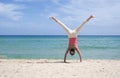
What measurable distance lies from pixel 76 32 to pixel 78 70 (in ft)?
8.38

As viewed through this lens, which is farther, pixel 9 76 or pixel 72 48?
pixel 72 48

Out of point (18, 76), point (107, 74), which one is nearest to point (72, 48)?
point (107, 74)

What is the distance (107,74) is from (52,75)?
5.97ft

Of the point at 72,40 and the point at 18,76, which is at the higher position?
the point at 72,40

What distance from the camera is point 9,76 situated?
7.98 meters

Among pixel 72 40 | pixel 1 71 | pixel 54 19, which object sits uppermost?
pixel 54 19

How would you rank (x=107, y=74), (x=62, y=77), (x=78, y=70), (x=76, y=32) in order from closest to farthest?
(x=62, y=77) < (x=107, y=74) < (x=78, y=70) < (x=76, y=32)

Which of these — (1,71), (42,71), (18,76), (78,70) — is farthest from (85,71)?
(1,71)

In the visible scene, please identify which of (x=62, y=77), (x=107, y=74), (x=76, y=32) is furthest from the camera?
(x=76, y=32)

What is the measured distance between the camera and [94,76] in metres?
8.12

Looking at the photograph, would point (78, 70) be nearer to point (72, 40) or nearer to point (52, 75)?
point (52, 75)

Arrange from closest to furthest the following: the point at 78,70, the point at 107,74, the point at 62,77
→ the point at 62,77
the point at 107,74
the point at 78,70

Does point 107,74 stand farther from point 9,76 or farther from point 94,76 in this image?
point 9,76

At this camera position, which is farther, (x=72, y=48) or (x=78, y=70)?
(x=72, y=48)
